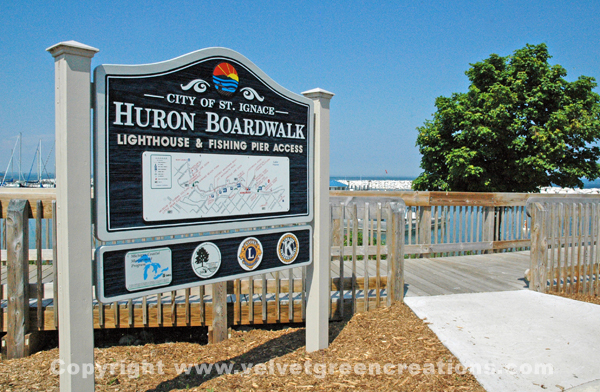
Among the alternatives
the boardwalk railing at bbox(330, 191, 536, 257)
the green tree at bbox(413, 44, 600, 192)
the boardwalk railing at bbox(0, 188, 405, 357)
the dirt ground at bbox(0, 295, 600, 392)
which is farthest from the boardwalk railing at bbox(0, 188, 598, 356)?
the green tree at bbox(413, 44, 600, 192)

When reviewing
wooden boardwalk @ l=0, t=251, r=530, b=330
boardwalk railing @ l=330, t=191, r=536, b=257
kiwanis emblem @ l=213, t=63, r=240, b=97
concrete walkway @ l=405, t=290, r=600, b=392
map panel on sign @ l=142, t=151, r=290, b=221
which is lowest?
concrete walkway @ l=405, t=290, r=600, b=392

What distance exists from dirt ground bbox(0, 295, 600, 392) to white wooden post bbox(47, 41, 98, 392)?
0.88 metres

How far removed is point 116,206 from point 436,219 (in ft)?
20.2

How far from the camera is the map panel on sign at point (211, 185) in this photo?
2.74 metres

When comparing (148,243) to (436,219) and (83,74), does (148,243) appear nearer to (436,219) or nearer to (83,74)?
(83,74)

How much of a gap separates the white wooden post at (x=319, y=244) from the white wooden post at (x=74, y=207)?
6.08ft

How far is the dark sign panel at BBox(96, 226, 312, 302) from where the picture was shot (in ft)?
8.53

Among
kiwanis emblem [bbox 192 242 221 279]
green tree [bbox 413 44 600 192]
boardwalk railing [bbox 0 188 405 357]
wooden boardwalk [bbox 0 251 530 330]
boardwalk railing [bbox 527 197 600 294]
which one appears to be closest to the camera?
kiwanis emblem [bbox 192 242 221 279]

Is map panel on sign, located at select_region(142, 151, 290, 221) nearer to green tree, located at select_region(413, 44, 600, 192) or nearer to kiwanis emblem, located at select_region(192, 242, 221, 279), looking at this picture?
Result: kiwanis emblem, located at select_region(192, 242, 221, 279)

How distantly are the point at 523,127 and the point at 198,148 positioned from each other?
56.0 ft

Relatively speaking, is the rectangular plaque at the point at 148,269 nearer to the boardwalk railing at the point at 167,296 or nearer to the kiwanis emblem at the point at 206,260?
the kiwanis emblem at the point at 206,260

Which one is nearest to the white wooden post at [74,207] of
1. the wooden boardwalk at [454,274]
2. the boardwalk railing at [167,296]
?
the boardwalk railing at [167,296]

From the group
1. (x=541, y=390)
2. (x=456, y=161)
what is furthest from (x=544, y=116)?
(x=541, y=390)

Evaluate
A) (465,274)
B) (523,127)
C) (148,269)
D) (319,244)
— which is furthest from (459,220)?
(523,127)
